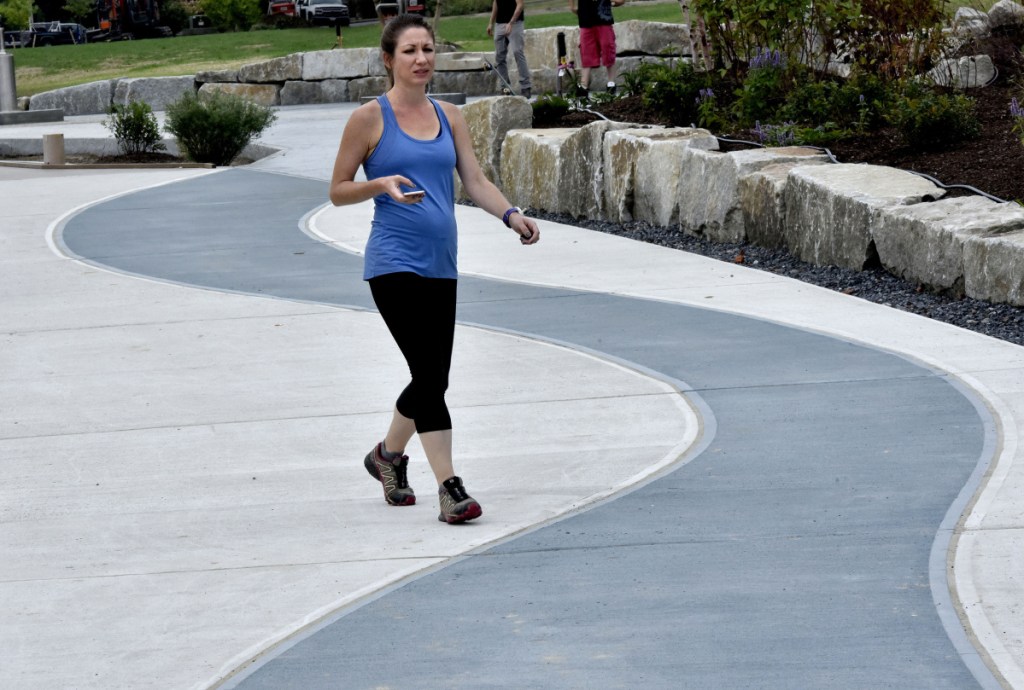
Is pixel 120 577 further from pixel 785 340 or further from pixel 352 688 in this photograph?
pixel 785 340

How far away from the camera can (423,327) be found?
526 centimetres

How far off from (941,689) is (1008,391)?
3.25 m

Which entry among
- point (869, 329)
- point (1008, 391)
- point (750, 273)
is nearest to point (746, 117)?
point (750, 273)

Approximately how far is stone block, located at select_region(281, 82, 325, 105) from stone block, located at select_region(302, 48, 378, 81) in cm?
16

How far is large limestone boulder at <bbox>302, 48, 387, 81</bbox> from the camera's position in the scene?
28.7 meters

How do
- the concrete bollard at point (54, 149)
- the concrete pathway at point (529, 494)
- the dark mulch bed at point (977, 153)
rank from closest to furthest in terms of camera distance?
1. the concrete pathway at point (529, 494)
2. the dark mulch bed at point (977, 153)
3. the concrete bollard at point (54, 149)

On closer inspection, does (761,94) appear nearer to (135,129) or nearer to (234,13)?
(135,129)

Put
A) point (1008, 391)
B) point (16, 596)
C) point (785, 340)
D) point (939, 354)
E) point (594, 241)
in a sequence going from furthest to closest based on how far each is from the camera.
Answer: point (594, 241), point (785, 340), point (939, 354), point (1008, 391), point (16, 596)

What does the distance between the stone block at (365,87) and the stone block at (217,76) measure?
223 cm

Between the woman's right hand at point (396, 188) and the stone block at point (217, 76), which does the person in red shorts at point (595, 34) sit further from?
the woman's right hand at point (396, 188)

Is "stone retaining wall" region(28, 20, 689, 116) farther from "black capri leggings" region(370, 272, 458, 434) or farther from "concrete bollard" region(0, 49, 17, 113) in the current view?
"black capri leggings" region(370, 272, 458, 434)

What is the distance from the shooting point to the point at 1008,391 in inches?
262

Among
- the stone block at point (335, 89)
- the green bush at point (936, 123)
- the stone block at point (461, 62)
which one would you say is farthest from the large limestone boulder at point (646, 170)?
the stone block at point (335, 89)

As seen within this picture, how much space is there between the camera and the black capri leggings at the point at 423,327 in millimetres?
5238
